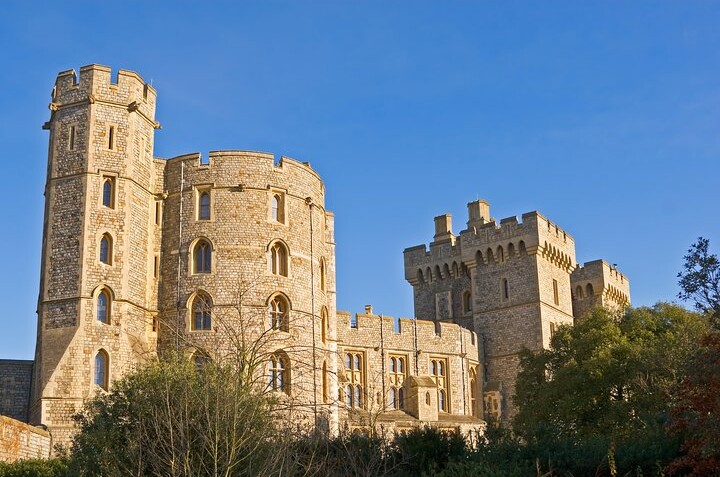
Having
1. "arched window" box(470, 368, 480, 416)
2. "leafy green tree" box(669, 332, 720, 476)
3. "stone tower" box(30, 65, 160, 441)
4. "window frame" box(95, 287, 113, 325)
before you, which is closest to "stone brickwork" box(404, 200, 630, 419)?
"arched window" box(470, 368, 480, 416)

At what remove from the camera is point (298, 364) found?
30.9 meters

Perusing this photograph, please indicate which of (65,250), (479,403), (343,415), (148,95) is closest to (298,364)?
(343,415)

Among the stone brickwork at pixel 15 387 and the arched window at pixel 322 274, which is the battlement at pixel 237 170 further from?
the stone brickwork at pixel 15 387

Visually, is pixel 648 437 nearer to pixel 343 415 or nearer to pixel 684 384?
pixel 684 384

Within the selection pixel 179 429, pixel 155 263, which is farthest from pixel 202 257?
pixel 179 429

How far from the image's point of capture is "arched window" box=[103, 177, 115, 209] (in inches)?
1165

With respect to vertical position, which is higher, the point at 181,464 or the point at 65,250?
the point at 65,250

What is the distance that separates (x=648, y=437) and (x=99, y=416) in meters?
11.9

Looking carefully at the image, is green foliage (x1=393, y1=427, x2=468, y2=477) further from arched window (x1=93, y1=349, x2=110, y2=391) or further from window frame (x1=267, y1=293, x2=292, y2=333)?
arched window (x1=93, y1=349, x2=110, y2=391)

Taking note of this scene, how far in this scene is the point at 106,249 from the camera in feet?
96.1

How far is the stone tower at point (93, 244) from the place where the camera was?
2777 cm

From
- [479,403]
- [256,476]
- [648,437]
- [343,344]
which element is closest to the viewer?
[256,476]

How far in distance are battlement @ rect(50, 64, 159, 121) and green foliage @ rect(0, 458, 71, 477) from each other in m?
11.7

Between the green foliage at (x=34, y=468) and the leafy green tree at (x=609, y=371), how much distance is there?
12.3 m
